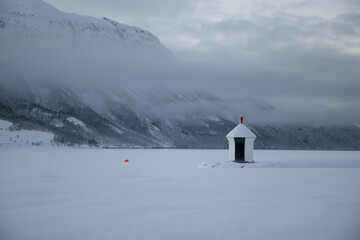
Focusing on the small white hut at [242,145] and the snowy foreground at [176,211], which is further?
the small white hut at [242,145]

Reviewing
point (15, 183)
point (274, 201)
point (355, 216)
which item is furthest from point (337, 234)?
point (15, 183)

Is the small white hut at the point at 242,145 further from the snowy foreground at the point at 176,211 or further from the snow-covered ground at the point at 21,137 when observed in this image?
the snow-covered ground at the point at 21,137

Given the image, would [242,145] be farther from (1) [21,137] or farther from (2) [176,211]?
(1) [21,137]

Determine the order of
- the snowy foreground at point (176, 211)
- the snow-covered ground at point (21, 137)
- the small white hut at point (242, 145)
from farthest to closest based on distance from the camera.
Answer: the snow-covered ground at point (21, 137), the small white hut at point (242, 145), the snowy foreground at point (176, 211)

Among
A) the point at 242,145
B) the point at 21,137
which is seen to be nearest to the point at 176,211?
the point at 242,145

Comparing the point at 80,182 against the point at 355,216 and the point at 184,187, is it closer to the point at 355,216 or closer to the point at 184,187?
the point at 184,187

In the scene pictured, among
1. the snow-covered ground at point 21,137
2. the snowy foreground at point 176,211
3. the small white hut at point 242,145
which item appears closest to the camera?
the snowy foreground at point 176,211

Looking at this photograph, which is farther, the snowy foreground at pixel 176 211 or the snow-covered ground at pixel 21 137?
the snow-covered ground at pixel 21 137

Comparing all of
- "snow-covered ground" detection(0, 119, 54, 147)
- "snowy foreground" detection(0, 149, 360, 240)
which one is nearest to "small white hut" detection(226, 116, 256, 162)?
"snowy foreground" detection(0, 149, 360, 240)

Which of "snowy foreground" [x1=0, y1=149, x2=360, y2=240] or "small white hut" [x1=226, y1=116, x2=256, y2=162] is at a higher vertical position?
"small white hut" [x1=226, y1=116, x2=256, y2=162]

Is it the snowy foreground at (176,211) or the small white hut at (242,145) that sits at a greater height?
the small white hut at (242,145)

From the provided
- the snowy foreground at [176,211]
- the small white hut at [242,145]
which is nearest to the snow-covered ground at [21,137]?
the small white hut at [242,145]

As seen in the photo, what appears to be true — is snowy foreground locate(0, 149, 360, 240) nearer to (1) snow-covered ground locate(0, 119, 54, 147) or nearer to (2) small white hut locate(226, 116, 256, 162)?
(2) small white hut locate(226, 116, 256, 162)

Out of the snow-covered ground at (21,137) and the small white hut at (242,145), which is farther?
the snow-covered ground at (21,137)
